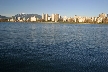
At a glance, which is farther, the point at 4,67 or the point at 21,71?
the point at 4,67

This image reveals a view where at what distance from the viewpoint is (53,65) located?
2467 centimetres

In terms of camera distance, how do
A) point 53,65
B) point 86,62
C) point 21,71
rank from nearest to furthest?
point 21,71 → point 53,65 → point 86,62

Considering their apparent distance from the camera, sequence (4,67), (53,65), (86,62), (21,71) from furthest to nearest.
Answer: (86,62) → (53,65) → (4,67) → (21,71)

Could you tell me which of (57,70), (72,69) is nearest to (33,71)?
(57,70)

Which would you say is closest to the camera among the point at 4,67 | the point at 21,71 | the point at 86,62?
the point at 21,71

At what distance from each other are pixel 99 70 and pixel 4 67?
1207 cm

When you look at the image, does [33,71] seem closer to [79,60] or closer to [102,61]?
[79,60]

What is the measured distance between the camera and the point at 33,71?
21.7 m

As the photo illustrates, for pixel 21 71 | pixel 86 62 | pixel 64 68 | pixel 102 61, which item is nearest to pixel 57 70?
pixel 64 68

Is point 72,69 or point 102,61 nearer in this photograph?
point 72,69

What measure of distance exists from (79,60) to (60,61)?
3.13m

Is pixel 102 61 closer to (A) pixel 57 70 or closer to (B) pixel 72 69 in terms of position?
(B) pixel 72 69

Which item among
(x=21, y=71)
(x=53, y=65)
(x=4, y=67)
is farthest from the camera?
(x=53, y=65)

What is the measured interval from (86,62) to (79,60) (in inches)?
57.9
